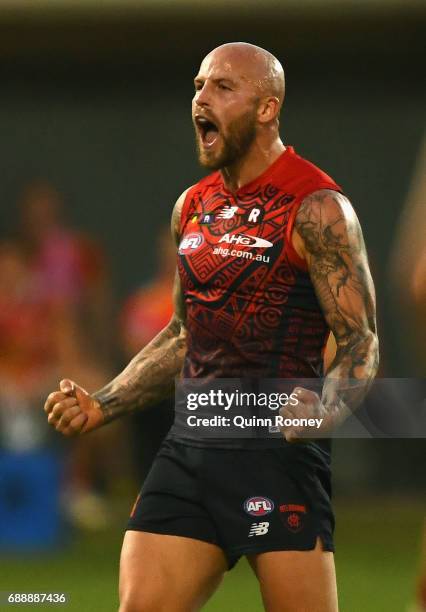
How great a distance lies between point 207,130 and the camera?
15.7 feet

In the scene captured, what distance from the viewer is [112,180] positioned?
14531mm

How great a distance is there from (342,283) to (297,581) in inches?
38.5

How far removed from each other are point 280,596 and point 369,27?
9824mm

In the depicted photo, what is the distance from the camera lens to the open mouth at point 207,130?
475 centimetres

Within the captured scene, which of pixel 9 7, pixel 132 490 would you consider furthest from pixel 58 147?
pixel 132 490

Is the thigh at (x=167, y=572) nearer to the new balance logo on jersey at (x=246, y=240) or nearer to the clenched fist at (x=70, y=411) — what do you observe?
the clenched fist at (x=70, y=411)

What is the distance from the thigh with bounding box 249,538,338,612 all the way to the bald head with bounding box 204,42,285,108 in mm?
1589

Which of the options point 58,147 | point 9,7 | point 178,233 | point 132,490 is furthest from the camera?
point 58,147

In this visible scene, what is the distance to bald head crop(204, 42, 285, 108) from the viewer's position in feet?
15.6

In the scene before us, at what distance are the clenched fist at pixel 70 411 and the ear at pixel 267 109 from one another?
3.77ft

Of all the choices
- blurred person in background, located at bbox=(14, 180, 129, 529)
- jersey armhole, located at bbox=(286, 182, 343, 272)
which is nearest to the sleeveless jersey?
jersey armhole, located at bbox=(286, 182, 343, 272)

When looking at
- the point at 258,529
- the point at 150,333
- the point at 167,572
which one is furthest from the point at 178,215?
the point at 150,333

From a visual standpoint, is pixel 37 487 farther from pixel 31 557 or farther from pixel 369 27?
pixel 369 27

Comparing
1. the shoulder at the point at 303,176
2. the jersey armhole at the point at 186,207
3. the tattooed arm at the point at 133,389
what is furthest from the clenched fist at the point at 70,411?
the shoulder at the point at 303,176
